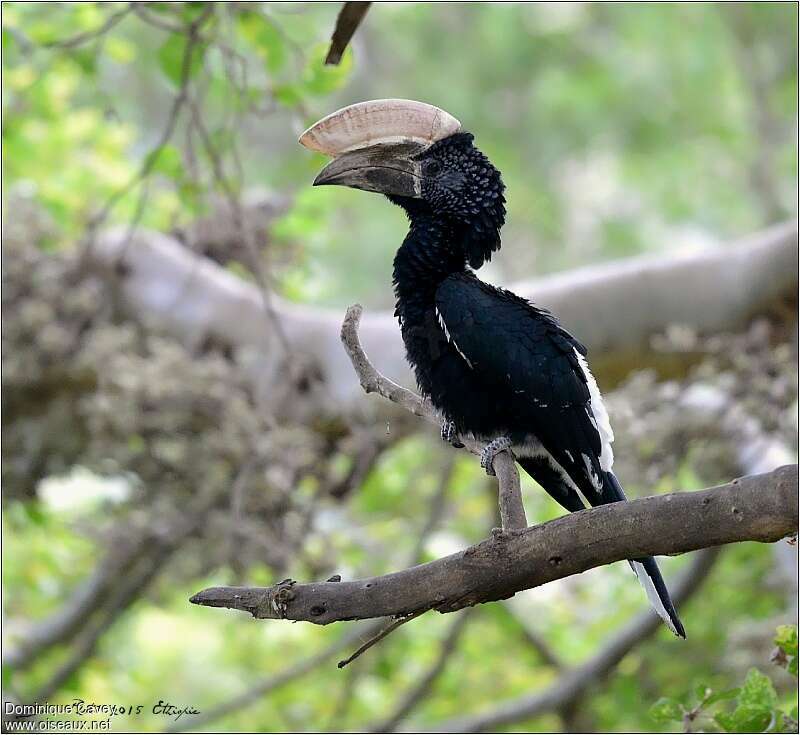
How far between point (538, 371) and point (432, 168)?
524 millimetres

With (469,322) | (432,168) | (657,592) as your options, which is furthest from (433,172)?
(657,592)

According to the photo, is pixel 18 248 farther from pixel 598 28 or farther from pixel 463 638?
pixel 598 28

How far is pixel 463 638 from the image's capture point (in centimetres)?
473

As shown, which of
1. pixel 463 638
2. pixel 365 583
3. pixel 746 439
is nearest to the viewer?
pixel 365 583

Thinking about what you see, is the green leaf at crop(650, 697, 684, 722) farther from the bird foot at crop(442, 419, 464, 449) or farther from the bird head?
the bird head

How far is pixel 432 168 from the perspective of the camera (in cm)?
229

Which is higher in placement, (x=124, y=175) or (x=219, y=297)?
(x=124, y=175)

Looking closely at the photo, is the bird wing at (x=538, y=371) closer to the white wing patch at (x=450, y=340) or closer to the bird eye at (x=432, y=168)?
the white wing patch at (x=450, y=340)

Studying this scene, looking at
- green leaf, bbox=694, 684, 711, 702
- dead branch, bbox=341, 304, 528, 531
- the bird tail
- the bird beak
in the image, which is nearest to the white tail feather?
the bird tail

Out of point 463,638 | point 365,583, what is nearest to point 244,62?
point 365,583

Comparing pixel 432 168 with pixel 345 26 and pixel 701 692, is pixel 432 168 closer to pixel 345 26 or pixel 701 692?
pixel 345 26

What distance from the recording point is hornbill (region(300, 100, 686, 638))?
2.06 m

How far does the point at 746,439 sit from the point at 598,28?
204 inches

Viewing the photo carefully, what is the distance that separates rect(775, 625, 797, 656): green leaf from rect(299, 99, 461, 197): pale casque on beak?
1121 millimetres
